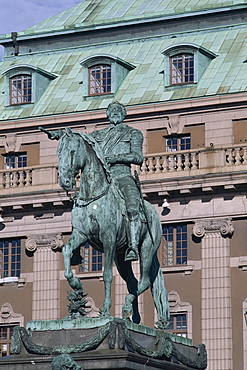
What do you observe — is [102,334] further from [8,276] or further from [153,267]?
[8,276]

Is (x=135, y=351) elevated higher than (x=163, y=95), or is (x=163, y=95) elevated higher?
(x=163, y=95)

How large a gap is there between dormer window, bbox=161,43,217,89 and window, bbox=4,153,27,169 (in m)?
7.28

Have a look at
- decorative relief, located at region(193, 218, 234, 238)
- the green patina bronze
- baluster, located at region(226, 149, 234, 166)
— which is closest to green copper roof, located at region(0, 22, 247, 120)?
baluster, located at region(226, 149, 234, 166)

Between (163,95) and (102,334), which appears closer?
(102,334)

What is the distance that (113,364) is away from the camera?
2884cm

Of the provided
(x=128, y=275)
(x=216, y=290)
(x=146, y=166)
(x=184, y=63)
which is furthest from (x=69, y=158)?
(x=184, y=63)

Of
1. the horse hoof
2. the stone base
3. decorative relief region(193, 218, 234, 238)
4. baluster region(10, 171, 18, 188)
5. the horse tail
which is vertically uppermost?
baluster region(10, 171, 18, 188)

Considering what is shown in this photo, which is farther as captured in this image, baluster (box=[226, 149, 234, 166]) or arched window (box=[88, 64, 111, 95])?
arched window (box=[88, 64, 111, 95])

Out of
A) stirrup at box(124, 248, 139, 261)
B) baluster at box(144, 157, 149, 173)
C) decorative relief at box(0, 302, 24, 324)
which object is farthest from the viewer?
decorative relief at box(0, 302, 24, 324)

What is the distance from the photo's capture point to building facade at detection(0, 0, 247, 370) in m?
58.4

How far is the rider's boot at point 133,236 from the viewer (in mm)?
31067

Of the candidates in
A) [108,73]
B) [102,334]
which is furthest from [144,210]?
[108,73]

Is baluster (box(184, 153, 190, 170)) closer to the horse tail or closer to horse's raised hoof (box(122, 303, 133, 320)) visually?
the horse tail

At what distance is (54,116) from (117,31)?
5.17 m
